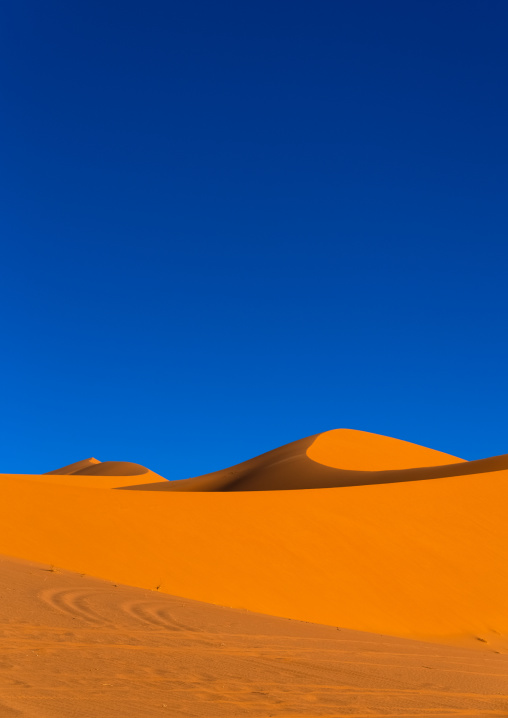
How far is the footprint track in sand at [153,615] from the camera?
297 inches

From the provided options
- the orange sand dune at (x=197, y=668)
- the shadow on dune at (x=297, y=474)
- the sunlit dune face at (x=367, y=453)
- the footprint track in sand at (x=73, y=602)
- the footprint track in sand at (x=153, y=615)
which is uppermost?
the sunlit dune face at (x=367, y=453)

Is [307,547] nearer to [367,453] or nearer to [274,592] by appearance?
[274,592]

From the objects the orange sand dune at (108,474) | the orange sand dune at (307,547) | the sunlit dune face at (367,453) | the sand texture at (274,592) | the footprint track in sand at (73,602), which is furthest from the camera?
the orange sand dune at (108,474)

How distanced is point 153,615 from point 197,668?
2654 mm

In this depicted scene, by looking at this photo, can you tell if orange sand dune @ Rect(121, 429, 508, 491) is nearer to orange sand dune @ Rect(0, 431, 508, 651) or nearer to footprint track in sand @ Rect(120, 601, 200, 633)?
orange sand dune @ Rect(0, 431, 508, 651)

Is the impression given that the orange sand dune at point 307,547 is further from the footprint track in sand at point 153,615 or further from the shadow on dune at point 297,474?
the shadow on dune at point 297,474

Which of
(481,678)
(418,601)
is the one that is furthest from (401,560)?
(481,678)

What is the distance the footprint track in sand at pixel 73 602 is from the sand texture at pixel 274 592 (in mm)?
39

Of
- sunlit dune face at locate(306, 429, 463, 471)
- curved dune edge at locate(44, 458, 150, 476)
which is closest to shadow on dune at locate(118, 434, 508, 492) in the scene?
sunlit dune face at locate(306, 429, 463, 471)

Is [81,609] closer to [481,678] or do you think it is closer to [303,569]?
[481,678]

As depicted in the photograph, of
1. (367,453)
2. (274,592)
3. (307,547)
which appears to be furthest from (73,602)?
(367,453)

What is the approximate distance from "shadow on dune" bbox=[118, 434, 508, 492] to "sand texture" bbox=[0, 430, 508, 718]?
550mm

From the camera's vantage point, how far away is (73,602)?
815 centimetres

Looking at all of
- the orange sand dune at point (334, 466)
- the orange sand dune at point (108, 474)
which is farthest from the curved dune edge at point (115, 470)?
the orange sand dune at point (334, 466)
